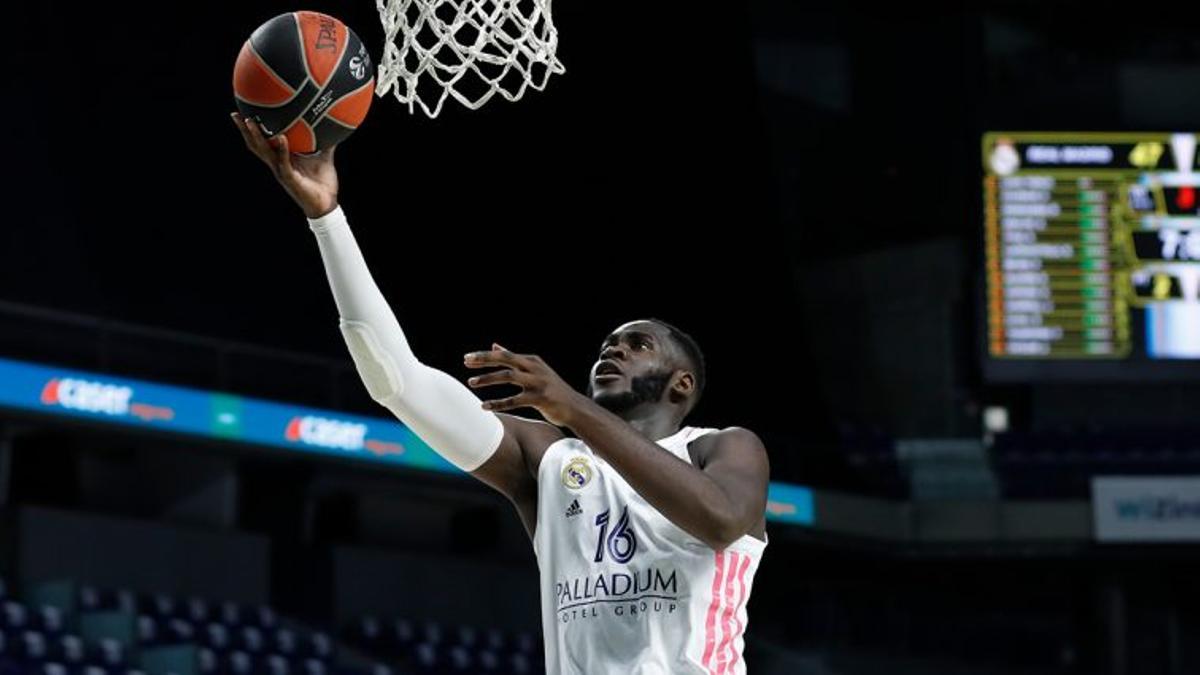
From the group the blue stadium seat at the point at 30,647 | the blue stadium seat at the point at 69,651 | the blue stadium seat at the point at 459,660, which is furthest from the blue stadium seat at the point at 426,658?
the blue stadium seat at the point at 30,647

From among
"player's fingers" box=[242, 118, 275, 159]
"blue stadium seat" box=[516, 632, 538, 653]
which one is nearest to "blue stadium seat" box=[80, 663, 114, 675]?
"blue stadium seat" box=[516, 632, 538, 653]

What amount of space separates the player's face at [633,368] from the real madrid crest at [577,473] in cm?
12

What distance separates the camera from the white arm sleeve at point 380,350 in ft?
11.6

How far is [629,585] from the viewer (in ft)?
11.8

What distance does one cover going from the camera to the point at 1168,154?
1530cm

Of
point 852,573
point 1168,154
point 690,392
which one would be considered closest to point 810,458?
point 852,573

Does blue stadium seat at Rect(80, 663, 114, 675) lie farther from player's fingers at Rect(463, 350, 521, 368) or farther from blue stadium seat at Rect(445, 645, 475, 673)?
player's fingers at Rect(463, 350, 521, 368)

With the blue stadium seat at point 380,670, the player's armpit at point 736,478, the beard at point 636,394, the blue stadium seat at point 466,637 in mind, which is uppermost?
the beard at point 636,394

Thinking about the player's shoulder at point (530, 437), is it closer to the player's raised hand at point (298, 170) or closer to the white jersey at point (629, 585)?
the white jersey at point (629, 585)

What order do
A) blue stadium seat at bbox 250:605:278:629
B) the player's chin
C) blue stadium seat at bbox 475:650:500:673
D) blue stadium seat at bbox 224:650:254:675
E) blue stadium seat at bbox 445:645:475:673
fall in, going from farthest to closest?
blue stadium seat at bbox 475:650:500:673, blue stadium seat at bbox 445:645:475:673, blue stadium seat at bbox 250:605:278:629, blue stadium seat at bbox 224:650:254:675, the player's chin

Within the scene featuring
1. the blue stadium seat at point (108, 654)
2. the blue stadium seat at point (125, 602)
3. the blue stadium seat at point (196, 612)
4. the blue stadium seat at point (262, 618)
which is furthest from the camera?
the blue stadium seat at point (262, 618)

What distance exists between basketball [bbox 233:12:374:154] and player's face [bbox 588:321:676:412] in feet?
2.12

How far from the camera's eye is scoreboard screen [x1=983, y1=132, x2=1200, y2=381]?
598 inches

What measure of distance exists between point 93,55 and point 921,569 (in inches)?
361
